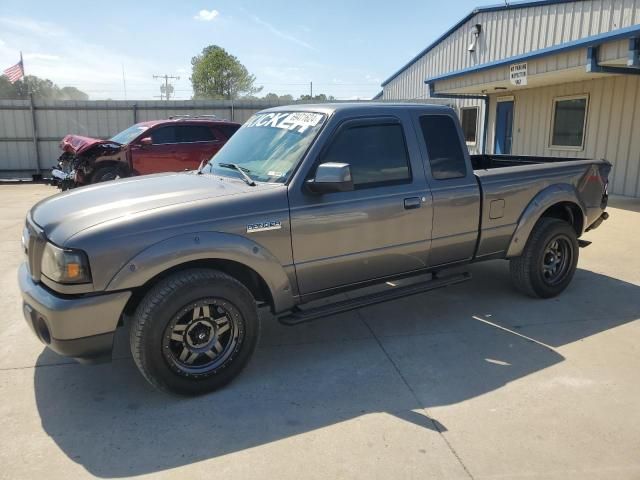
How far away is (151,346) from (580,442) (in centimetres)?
262

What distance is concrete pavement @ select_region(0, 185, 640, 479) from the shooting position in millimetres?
2748

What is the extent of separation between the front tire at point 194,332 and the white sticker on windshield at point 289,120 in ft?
4.53

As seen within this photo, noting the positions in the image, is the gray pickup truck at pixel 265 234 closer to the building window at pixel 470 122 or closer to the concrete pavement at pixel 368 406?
the concrete pavement at pixel 368 406

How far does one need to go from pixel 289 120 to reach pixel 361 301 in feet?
5.23

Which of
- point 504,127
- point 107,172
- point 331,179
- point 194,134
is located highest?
point 504,127

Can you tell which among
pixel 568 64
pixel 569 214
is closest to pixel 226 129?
pixel 568 64

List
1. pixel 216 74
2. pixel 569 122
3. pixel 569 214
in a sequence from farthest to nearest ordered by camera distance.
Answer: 1. pixel 216 74
2. pixel 569 122
3. pixel 569 214

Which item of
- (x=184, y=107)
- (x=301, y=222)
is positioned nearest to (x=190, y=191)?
(x=301, y=222)

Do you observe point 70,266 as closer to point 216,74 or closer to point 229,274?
point 229,274

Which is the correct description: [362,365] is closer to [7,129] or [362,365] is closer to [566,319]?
[566,319]

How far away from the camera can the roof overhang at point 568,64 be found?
865 centimetres

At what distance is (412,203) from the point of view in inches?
162

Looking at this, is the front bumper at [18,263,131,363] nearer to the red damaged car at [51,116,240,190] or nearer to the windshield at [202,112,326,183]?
the windshield at [202,112,326,183]

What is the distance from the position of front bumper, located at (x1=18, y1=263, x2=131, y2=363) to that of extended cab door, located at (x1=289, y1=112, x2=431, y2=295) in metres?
1.30
